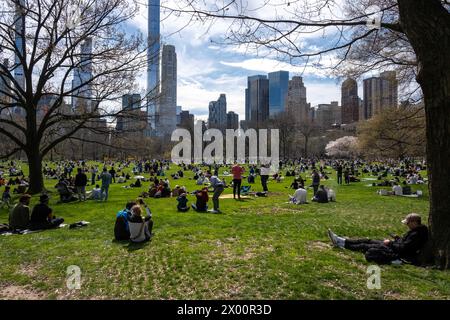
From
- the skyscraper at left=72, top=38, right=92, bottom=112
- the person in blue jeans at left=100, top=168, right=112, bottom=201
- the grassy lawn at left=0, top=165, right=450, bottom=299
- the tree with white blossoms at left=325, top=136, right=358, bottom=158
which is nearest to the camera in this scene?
the grassy lawn at left=0, top=165, right=450, bottom=299

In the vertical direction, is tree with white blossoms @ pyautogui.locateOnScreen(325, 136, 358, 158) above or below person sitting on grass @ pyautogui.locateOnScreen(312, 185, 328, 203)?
above

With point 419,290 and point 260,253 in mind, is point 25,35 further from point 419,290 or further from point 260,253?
point 419,290

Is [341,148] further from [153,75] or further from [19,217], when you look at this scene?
[19,217]

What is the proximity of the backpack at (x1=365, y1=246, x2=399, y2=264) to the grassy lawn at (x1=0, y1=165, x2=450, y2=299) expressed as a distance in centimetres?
21

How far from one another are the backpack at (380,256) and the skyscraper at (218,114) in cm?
7205

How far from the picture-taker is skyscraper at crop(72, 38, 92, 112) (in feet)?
62.5

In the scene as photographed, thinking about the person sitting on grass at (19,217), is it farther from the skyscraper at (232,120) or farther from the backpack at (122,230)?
the skyscraper at (232,120)

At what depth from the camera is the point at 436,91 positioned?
573 cm

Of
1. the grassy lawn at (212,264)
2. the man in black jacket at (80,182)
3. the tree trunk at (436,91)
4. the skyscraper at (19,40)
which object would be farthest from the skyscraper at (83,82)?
the tree trunk at (436,91)

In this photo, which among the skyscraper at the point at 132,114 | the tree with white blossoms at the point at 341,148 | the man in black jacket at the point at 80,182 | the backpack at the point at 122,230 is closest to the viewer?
the backpack at the point at 122,230

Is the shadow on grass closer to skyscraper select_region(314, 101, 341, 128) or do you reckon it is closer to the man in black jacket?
the man in black jacket
